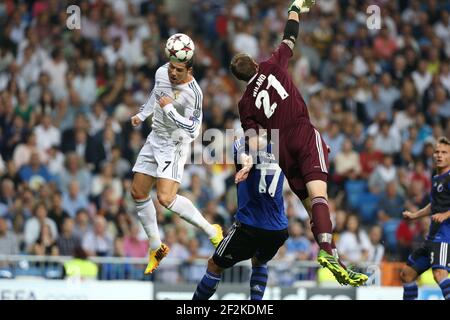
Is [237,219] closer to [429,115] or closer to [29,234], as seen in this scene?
[29,234]

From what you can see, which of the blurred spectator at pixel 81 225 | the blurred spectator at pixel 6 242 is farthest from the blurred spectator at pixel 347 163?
the blurred spectator at pixel 6 242

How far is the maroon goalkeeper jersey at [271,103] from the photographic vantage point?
42.4ft

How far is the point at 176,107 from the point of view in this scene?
14.2 metres

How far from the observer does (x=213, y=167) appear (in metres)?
21.7

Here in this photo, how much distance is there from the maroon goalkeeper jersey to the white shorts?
159 centimetres

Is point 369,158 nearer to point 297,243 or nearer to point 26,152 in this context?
point 297,243

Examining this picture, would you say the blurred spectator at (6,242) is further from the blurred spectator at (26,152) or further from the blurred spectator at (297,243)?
the blurred spectator at (297,243)

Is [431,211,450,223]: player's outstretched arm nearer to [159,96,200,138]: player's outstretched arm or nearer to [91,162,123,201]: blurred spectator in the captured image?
[159,96,200,138]: player's outstretched arm

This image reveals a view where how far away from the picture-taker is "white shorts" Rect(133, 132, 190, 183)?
47.0 feet

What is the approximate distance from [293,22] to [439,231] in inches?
142

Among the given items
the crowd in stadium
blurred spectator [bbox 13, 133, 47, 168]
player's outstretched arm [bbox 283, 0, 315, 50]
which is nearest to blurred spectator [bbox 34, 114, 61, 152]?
the crowd in stadium

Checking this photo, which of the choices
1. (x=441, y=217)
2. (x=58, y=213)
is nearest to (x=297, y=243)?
(x=58, y=213)

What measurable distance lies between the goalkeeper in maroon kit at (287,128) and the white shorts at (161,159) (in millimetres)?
1595
